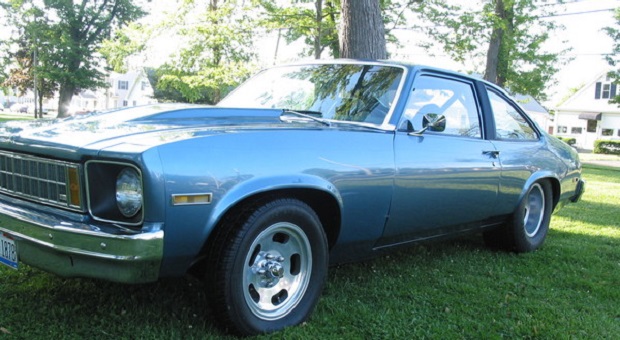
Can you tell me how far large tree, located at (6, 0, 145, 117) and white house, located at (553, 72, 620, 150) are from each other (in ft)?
118

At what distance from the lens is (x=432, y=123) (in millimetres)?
3506

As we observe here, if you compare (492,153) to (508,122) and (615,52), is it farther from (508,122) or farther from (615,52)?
(615,52)

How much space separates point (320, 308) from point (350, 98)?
145cm

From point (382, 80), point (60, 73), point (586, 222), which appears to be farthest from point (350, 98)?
point (60, 73)

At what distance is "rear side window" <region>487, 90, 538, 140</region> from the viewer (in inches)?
180

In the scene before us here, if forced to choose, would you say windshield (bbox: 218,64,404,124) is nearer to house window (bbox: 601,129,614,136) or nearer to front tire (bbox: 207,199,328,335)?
front tire (bbox: 207,199,328,335)

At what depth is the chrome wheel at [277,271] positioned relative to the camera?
9.09ft

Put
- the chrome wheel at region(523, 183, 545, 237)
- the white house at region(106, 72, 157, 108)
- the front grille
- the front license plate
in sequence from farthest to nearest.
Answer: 1. the white house at region(106, 72, 157, 108)
2. the chrome wheel at region(523, 183, 545, 237)
3. the front license plate
4. the front grille

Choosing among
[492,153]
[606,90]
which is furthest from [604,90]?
[492,153]

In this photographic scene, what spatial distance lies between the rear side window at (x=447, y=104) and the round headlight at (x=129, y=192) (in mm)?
1878

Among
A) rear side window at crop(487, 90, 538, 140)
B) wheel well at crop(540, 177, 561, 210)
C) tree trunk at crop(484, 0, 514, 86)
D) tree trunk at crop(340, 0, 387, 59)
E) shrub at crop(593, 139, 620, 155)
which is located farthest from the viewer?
shrub at crop(593, 139, 620, 155)

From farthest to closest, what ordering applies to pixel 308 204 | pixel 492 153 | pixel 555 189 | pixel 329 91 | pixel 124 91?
1. pixel 124 91
2. pixel 555 189
3. pixel 492 153
4. pixel 329 91
5. pixel 308 204

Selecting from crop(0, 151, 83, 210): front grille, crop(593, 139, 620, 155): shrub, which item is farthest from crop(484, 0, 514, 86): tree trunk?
crop(593, 139, 620, 155): shrub

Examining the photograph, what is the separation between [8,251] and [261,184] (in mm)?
1282
